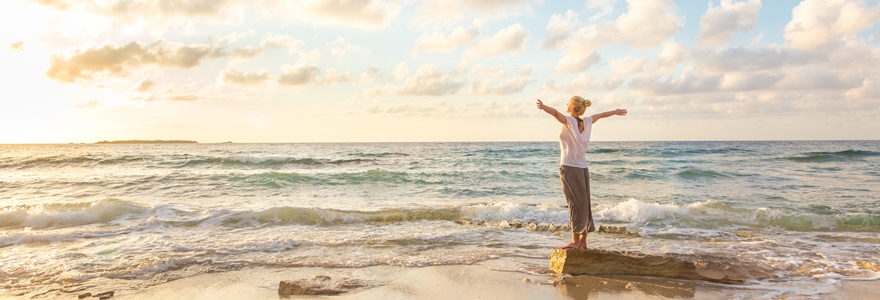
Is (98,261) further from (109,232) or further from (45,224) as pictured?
(45,224)

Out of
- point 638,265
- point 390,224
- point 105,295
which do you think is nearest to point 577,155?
point 638,265

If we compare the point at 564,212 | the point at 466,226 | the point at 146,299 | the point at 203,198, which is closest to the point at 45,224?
the point at 203,198

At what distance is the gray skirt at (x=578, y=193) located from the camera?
5.70 meters

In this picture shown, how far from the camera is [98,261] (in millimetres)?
6629

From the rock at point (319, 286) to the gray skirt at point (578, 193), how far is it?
2.46m

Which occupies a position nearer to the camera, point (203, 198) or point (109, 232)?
point (109, 232)

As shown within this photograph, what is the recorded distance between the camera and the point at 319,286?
17.3ft

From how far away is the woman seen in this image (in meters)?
5.53

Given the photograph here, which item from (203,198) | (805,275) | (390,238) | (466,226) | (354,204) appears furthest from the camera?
(203,198)

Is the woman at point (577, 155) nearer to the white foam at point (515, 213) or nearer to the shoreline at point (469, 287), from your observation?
the shoreline at point (469, 287)

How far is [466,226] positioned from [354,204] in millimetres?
4414

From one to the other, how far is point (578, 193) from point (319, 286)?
3003 mm

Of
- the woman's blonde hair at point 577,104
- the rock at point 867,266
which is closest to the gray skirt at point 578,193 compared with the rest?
the woman's blonde hair at point 577,104

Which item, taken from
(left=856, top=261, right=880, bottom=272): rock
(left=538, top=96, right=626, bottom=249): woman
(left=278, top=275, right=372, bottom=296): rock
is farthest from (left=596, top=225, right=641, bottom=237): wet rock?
(left=278, top=275, right=372, bottom=296): rock
